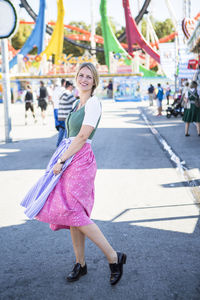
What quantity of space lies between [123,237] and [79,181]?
131 centimetres

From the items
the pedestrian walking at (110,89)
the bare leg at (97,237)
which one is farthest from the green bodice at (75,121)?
the pedestrian walking at (110,89)

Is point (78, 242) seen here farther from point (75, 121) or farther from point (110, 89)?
point (110, 89)

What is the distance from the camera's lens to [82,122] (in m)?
2.90

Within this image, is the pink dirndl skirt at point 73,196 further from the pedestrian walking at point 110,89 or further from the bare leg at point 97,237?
the pedestrian walking at point 110,89

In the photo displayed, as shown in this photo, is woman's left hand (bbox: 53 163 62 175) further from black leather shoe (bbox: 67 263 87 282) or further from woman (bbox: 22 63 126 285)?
black leather shoe (bbox: 67 263 87 282)

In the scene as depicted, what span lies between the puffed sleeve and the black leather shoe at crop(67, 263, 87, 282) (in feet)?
3.91

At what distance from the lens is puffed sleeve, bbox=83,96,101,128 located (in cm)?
283

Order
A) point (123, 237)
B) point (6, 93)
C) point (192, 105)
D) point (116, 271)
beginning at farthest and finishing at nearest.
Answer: point (192, 105)
point (6, 93)
point (123, 237)
point (116, 271)

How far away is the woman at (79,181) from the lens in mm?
2828

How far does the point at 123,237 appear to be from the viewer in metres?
3.91

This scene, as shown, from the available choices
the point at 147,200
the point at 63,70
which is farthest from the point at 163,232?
the point at 63,70

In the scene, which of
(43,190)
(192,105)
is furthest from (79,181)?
(192,105)

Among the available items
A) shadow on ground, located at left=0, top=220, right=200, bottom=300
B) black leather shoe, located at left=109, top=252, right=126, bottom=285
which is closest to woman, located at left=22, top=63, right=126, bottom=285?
black leather shoe, located at left=109, top=252, right=126, bottom=285

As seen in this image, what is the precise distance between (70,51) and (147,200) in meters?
65.5
